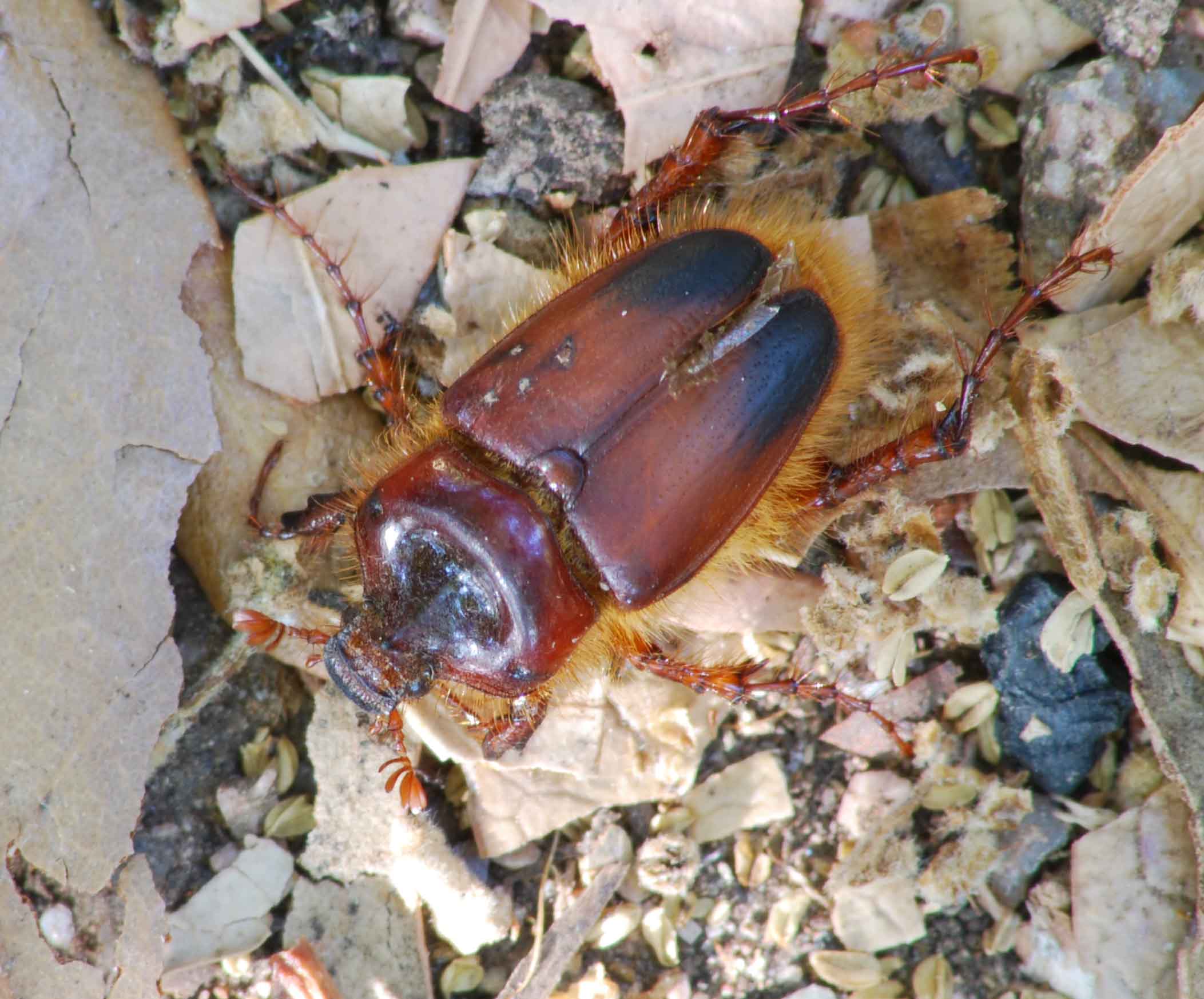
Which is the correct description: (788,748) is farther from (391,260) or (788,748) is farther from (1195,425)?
(391,260)

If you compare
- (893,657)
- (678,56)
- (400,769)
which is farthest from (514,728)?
(678,56)

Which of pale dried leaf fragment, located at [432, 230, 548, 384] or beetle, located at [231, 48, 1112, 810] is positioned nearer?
beetle, located at [231, 48, 1112, 810]

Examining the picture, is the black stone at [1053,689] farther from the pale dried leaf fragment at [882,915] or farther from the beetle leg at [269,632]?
the beetle leg at [269,632]

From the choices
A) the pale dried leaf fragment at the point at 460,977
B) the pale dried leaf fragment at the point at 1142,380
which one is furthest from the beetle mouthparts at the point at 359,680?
the pale dried leaf fragment at the point at 1142,380

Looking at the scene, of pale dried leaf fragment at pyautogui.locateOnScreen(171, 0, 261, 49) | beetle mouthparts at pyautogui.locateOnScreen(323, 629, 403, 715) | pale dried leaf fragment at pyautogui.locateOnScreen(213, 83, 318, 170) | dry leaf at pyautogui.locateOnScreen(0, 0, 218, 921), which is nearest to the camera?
dry leaf at pyautogui.locateOnScreen(0, 0, 218, 921)

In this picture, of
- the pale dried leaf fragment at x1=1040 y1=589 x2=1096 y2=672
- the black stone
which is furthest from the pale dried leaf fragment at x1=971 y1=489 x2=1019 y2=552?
the pale dried leaf fragment at x1=1040 y1=589 x2=1096 y2=672

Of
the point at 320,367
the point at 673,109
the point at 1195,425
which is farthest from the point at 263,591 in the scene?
the point at 1195,425

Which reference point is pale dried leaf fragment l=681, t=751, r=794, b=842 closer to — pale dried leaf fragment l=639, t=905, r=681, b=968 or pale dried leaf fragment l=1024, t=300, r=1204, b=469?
pale dried leaf fragment l=639, t=905, r=681, b=968
